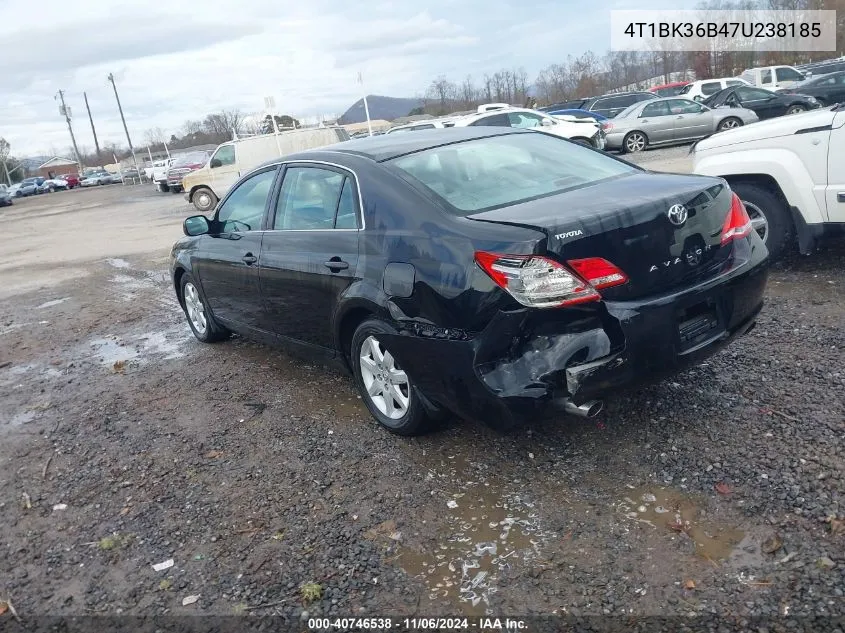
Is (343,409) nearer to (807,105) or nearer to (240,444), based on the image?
(240,444)

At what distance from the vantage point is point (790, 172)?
224 inches

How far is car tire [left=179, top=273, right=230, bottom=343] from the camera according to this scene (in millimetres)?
6391

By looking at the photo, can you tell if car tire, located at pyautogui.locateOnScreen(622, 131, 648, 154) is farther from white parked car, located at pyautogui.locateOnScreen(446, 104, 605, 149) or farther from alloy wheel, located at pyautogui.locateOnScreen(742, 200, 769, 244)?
alloy wheel, located at pyautogui.locateOnScreen(742, 200, 769, 244)

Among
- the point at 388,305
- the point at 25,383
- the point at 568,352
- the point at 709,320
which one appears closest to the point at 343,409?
the point at 388,305

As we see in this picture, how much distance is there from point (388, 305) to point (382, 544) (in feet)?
3.87

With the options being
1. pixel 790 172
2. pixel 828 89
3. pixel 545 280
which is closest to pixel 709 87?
pixel 828 89

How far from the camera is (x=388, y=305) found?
12.2 feet

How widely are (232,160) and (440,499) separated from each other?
62.7 feet

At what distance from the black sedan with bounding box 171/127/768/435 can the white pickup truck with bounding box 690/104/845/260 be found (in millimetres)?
2079

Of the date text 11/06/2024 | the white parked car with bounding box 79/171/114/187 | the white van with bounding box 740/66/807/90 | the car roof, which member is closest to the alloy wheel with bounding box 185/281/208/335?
the car roof

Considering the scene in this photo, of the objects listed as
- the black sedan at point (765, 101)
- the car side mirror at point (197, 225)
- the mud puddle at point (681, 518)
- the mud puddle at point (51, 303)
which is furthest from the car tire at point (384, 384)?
the black sedan at point (765, 101)

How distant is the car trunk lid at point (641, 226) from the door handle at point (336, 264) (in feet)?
3.01

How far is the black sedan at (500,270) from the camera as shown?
10.3 feet

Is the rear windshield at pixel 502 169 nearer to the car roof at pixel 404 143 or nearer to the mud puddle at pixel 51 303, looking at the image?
the car roof at pixel 404 143
